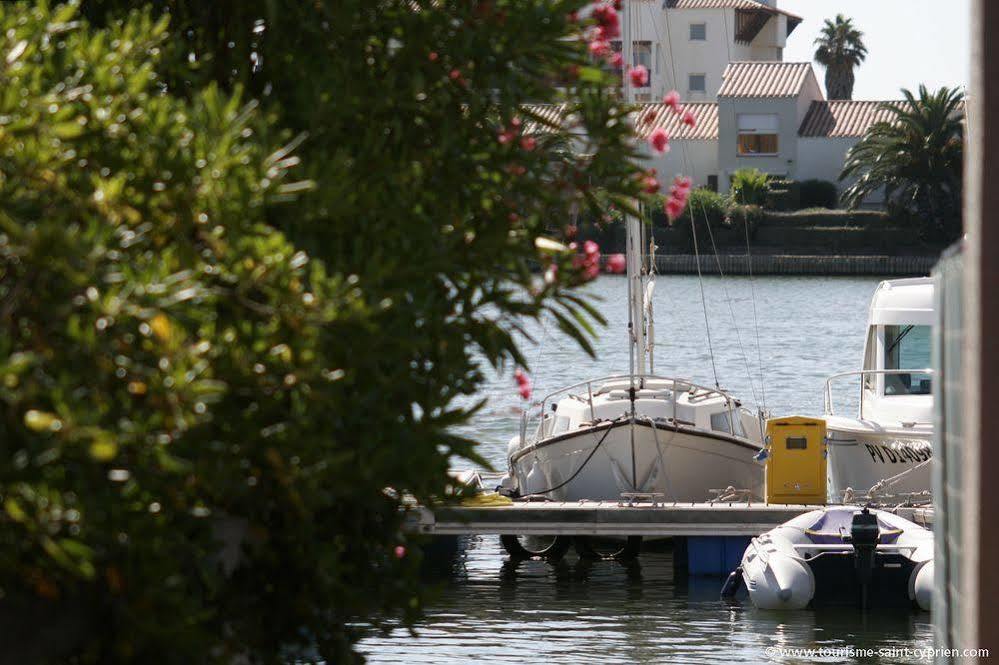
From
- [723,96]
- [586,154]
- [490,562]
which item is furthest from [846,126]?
[586,154]

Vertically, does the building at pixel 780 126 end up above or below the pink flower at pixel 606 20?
above

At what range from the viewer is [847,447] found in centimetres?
1634

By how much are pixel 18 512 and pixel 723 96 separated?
80.2 metres

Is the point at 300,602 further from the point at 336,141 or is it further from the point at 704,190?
the point at 704,190

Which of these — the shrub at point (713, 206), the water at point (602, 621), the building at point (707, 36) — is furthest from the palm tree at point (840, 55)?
the water at point (602, 621)

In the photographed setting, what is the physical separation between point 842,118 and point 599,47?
3144 inches

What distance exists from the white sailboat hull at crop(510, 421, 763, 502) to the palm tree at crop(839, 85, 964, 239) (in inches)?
2262

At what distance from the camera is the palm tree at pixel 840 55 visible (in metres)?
101

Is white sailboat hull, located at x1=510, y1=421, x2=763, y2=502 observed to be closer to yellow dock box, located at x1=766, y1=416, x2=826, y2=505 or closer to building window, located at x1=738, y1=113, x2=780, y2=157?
yellow dock box, located at x1=766, y1=416, x2=826, y2=505

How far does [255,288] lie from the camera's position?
12.4ft

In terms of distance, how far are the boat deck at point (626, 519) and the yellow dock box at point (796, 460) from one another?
0.19 meters

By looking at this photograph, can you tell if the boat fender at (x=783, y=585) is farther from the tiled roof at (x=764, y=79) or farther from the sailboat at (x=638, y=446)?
the tiled roof at (x=764, y=79)

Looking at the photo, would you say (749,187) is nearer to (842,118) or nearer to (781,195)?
(781,195)

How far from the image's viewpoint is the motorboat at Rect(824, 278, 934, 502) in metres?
16.0
